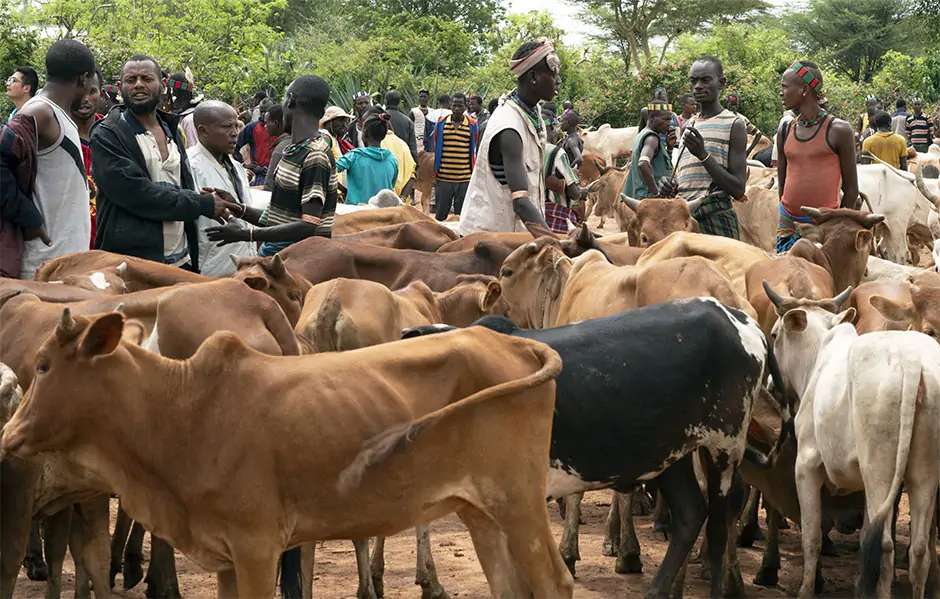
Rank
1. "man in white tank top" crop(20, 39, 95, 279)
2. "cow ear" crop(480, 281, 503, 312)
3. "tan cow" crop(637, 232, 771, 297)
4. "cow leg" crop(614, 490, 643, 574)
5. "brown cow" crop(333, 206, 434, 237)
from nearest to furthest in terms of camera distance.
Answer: "cow leg" crop(614, 490, 643, 574)
"man in white tank top" crop(20, 39, 95, 279)
"cow ear" crop(480, 281, 503, 312)
"tan cow" crop(637, 232, 771, 297)
"brown cow" crop(333, 206, 434, 237)

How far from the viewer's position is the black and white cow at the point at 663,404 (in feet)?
18.9

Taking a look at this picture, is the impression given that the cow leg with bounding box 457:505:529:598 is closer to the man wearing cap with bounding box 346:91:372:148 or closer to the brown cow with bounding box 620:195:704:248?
the brown cow with bounding box 620:195:704:248

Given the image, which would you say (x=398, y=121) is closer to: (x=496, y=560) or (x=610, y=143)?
(x=610, y=143)

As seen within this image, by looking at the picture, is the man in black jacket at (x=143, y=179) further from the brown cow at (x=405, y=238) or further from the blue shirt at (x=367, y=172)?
the blue shirt at (x=367, y=172)

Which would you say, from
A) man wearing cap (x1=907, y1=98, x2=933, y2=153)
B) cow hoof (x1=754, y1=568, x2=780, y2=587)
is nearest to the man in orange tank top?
cow hoof (x1=754, y1=568, x2=780, y2=587)

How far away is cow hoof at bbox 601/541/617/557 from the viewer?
289 inches

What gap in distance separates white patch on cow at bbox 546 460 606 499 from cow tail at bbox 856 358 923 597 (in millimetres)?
1337

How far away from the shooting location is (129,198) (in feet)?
22.9

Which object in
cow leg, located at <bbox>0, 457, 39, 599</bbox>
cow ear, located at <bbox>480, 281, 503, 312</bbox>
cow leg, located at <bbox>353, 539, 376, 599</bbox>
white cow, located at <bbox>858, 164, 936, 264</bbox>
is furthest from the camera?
white cow, located at <bbox>858, 164, 936, 264</bbox>

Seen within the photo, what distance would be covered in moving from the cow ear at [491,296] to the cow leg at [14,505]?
3.30 metres

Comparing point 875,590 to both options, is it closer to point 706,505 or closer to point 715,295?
point 706,505

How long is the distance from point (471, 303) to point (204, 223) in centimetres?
182

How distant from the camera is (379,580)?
653cm

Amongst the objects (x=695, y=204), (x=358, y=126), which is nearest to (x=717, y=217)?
(x=695, y=204)
